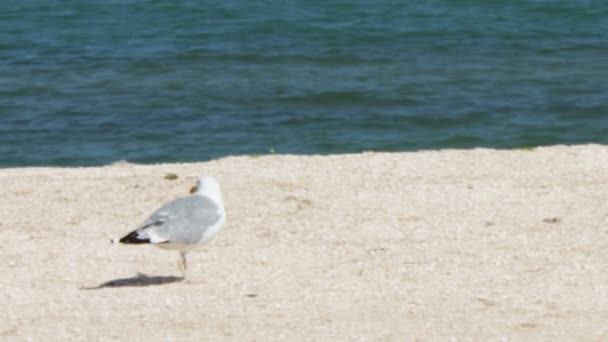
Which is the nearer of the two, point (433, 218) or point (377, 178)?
point (433, 218)

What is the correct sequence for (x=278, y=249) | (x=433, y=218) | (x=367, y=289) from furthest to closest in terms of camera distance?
(x=433, y=218)
(x=278, y=249)
(x=367, y=289)

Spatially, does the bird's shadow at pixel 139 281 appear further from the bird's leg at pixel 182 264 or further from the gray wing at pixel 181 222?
the gray wing at pixel 181 222

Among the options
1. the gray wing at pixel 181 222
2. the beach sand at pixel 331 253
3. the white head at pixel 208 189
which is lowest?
the beach sand at pixel 331 253

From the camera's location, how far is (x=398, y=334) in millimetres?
7418

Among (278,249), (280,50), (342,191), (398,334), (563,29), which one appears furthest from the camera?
(563,29)

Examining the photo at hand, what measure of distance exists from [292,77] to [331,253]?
1303 centimetres

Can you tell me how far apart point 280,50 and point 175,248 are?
16241 millimetres

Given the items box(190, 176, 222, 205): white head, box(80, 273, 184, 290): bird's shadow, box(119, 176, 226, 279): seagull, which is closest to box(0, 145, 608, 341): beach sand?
box(80, 273, 184, 290): bird's shadow

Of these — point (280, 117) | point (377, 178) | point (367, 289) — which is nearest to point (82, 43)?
point (280, 117)

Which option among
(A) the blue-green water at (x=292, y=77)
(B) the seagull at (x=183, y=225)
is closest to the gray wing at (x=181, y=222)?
(B) the seagull at (x=183, y=225)

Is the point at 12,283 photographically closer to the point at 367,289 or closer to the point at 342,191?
the point at 367,289

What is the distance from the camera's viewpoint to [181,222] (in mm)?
8570

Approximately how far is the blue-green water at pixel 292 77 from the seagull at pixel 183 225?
8751 mm

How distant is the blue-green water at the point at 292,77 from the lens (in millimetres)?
18734
